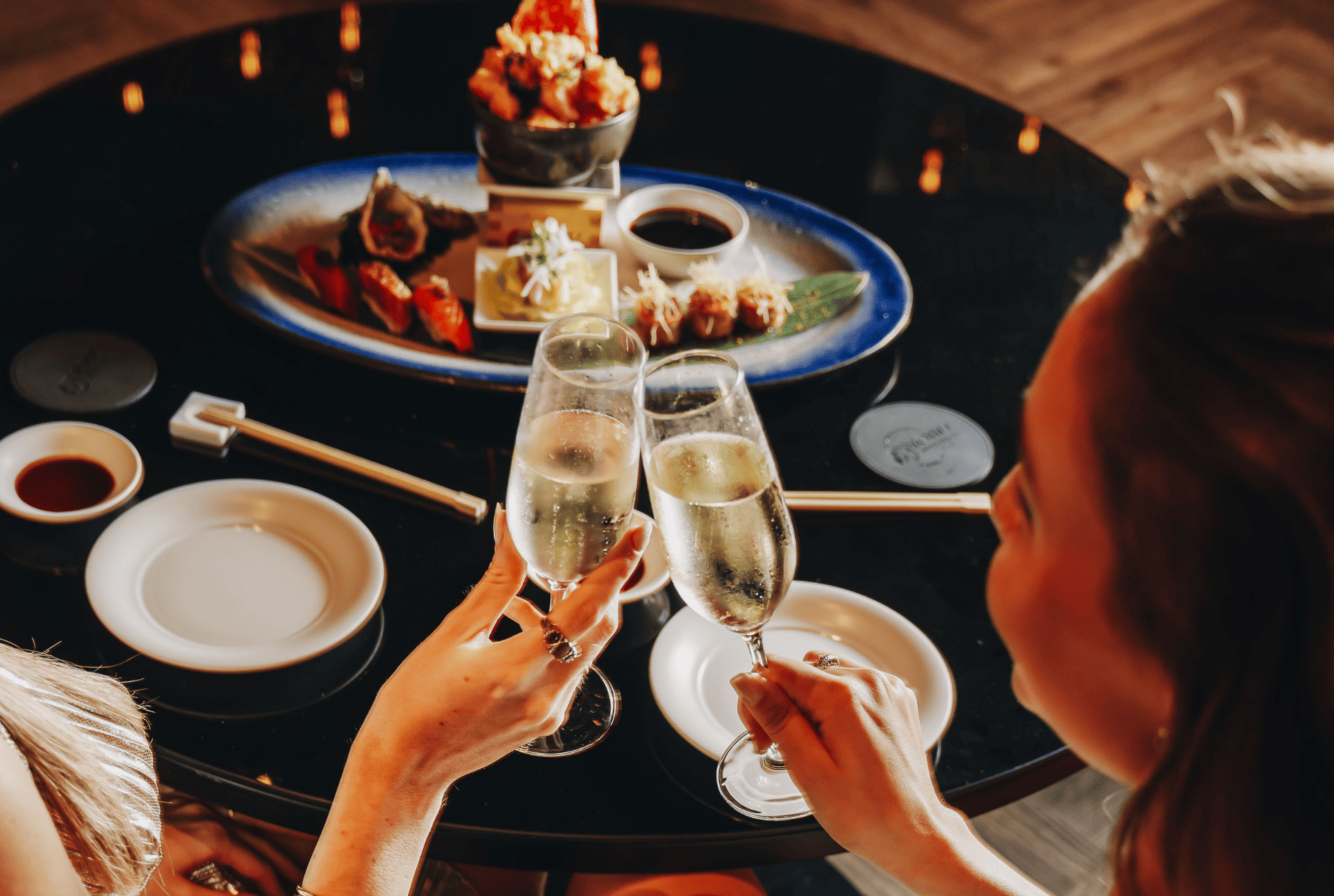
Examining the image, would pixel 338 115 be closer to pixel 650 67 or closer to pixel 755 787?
pixel 650 67

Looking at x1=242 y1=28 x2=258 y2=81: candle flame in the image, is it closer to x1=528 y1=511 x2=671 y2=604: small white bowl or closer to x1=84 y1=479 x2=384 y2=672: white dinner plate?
x1=84 y1=479 x2=384 y2=672: white dinner plate

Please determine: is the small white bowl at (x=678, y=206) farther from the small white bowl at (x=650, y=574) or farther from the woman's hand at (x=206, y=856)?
the woman's hand at (x=206, y=856)

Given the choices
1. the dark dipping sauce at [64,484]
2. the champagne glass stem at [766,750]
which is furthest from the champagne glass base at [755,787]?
the dark dipping sauce at [64,484]

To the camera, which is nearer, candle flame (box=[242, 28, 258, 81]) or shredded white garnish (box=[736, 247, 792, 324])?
shredded white garnish (box=[736, 247, 792, 324])

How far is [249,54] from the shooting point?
7.26ft

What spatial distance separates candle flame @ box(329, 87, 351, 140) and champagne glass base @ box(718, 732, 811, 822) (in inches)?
58.4

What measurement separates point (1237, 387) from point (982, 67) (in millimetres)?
4673

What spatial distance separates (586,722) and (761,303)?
2.68 ft

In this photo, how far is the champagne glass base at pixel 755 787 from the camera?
1.13 m

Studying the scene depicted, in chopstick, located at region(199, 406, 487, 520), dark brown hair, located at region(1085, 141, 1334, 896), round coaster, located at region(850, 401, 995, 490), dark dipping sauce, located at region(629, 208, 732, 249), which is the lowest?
chopstick, located at region(199, 406, 487, 520)

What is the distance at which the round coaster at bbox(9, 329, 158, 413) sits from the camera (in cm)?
153

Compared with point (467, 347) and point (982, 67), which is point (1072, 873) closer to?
point (467, 347)

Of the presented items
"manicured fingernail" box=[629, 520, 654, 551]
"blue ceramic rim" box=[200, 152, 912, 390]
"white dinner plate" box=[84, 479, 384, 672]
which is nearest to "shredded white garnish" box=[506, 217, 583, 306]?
"blue ceramic rim" box=[200, 152, 912, 390]

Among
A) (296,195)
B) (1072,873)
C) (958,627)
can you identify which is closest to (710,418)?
(958,627)
